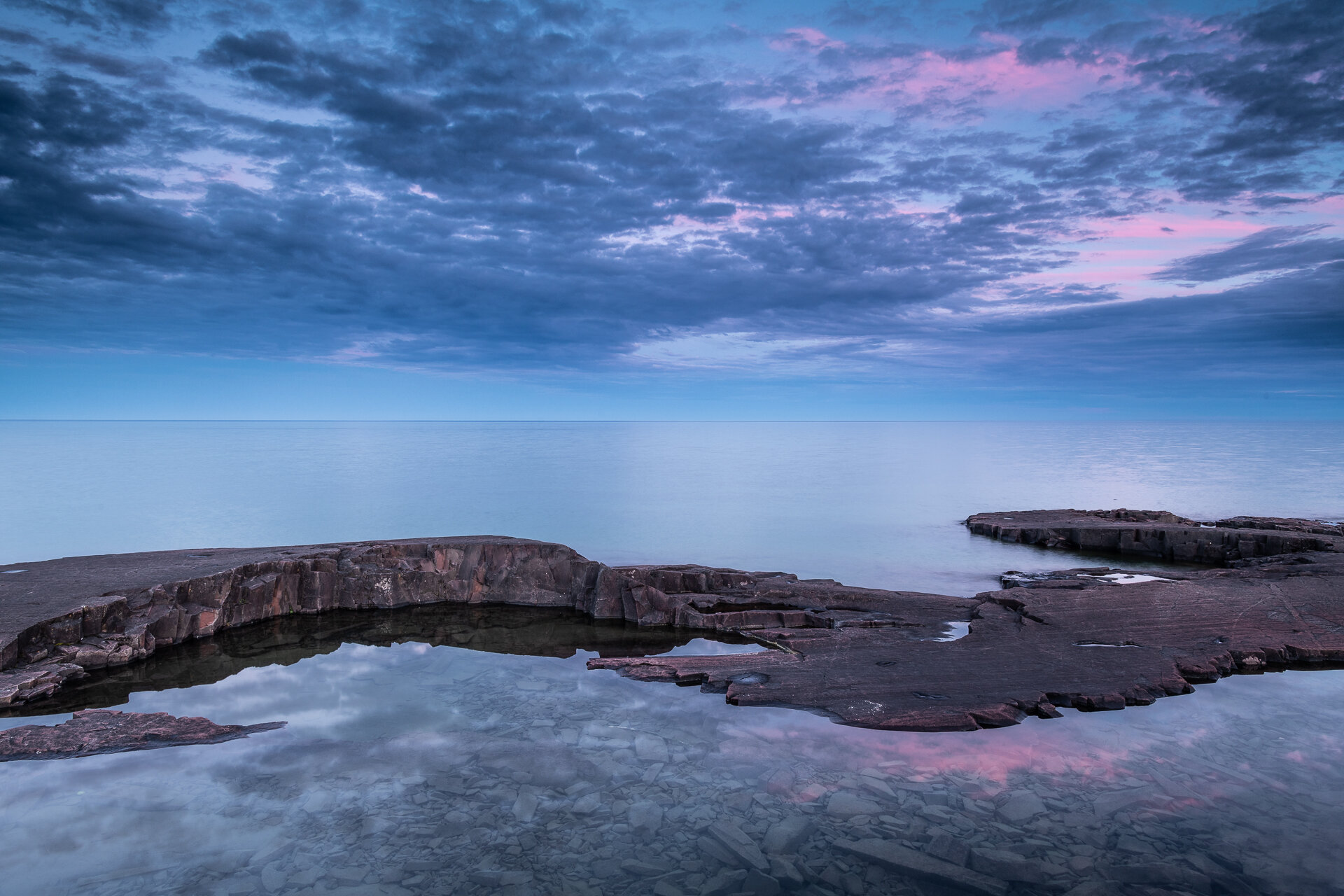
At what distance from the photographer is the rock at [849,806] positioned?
7414 millimetres

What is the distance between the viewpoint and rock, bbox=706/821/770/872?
6630 millimetres

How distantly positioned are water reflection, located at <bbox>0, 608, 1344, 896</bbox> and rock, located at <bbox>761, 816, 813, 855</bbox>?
0.03 meters

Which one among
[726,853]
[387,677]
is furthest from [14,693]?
[726,853]

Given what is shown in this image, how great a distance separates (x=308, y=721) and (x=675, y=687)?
500cm

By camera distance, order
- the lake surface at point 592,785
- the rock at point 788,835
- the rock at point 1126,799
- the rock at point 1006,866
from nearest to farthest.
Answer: the rock at point 1006,866
the lake surface at point 592,785
the rock at point 788,835
the rock at point 1126,799

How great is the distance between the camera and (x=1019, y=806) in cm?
750

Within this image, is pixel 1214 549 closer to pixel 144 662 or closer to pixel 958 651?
pixel 958 651

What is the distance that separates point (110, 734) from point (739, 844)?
7382mm

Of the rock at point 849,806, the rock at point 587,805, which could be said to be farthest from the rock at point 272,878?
the rock at point 849,806

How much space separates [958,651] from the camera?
37.8 feet

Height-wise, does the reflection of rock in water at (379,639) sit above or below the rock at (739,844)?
above

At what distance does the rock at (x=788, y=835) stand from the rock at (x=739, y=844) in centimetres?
13

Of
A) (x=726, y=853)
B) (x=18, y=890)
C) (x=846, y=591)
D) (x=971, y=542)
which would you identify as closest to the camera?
(x=18, y=890)

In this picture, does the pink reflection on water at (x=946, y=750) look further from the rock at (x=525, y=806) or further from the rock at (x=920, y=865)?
the rock at (x=525, y=806)
